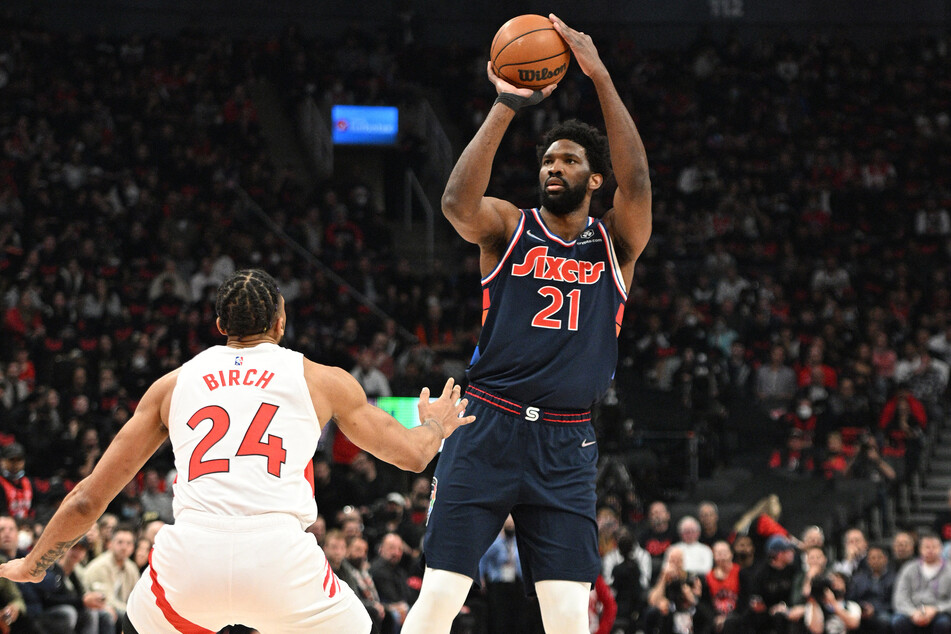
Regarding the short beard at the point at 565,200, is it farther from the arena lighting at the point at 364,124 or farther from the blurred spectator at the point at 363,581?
the arena lighting at the point at 364,124

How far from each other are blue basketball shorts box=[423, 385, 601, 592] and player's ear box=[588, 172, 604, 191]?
1.05 m

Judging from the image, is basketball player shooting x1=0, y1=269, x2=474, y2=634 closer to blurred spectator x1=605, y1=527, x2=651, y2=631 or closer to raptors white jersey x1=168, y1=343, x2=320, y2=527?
raptors white jersey x1=168, y1=343, x2=320, y2=527

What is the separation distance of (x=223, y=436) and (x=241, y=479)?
6.9 inches

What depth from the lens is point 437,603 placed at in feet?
16.7

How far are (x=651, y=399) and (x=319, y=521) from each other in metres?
6.40

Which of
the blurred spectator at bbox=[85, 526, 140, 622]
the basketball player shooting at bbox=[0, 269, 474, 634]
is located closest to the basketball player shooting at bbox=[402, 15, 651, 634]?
the basketball player shooting at bbox=[0, 269, 474, 634]

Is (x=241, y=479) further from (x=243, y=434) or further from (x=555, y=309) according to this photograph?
(x=555, y=309)

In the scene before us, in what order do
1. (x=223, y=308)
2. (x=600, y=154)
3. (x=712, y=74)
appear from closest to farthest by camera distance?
→ (x=223, y=308) → (x=600, y=154) → (x=712, y=74)

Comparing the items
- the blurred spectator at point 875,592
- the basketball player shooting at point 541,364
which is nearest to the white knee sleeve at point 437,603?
the basketball player shooting at point 541,364

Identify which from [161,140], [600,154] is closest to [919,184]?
[161,140]

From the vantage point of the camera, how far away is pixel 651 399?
16.9 metres

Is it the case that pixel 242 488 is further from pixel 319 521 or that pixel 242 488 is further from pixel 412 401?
pixel 412 401

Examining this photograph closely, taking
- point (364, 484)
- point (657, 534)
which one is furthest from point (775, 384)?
point (364, 484)

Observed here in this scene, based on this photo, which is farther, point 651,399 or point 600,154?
point 651,399
